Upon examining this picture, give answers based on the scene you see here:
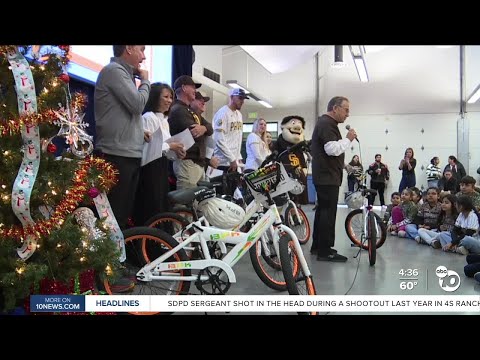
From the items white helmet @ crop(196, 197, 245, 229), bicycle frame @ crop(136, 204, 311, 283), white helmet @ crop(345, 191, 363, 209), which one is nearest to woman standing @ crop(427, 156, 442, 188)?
white helmet @ crop(345, 191, 363, 209)

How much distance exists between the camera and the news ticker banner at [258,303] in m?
1.92

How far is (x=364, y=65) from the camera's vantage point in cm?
221

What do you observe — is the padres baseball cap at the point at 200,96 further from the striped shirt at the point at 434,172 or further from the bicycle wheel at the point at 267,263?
the striped shirt at the point at 434,172

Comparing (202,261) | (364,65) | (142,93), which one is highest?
(364,65)

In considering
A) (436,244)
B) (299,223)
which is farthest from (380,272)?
(299,223)

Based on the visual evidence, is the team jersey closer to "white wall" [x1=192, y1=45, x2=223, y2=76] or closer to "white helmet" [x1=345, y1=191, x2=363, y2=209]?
"white wall" [x1=192, y1=45, x2=223, y2=76]

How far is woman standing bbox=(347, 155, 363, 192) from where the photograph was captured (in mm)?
2367

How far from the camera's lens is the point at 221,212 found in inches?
90.0

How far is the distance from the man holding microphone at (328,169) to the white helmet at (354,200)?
0.07 metres

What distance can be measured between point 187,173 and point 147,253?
0.61 metres

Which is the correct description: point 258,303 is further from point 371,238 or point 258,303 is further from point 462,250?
point 462,250
